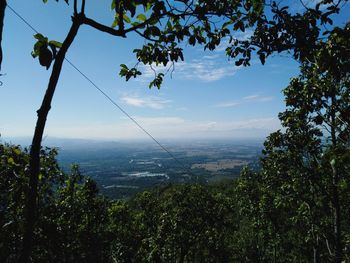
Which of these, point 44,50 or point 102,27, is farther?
point 102,27

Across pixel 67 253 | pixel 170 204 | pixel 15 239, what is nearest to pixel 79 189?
pixel 67 253

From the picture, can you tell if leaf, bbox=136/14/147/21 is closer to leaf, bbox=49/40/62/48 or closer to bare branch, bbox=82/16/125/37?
bare branch, bbox=82/16/125/37

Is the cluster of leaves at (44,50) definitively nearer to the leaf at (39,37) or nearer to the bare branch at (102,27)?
the leaf at (39,37)

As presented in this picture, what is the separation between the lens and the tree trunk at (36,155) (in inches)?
117

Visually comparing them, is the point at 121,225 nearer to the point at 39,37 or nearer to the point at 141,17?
the point at 141,17

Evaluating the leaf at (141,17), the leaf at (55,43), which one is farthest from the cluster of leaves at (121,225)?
the leaf at (55,43)

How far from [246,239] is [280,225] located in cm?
2634

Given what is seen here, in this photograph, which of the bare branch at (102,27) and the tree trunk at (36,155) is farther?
the bare branch at (102,27)

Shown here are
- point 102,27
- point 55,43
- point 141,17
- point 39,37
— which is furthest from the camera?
point 141,17

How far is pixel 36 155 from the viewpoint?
10.3 ft

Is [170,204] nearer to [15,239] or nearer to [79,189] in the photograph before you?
[79,189]

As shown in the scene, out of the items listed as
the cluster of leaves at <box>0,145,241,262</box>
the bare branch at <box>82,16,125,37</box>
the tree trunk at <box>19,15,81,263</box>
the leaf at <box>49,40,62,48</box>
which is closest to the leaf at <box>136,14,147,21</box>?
the bare branch at <box>82,16,125,37</box>

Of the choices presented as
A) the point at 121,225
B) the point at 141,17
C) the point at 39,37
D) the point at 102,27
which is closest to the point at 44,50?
the point at 39,37

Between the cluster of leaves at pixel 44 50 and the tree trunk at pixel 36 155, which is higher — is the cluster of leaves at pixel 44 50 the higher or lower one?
the higher one
